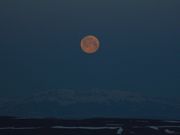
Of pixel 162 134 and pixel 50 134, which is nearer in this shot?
pixel 50 134

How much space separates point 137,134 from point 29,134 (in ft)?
28.0

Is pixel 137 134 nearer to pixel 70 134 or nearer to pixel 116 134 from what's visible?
pixel 116 134

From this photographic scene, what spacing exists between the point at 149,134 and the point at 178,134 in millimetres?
2343

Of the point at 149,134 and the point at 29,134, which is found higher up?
the point at 29,134

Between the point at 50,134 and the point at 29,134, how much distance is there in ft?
5.34

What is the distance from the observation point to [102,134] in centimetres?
3384

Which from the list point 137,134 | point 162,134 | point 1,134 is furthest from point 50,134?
point 162,134

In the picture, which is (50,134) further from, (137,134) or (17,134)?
(137,134)

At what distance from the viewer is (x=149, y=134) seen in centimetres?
3494

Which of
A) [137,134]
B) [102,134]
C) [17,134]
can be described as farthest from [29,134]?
[137,134]

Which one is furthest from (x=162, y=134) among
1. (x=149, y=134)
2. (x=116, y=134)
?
(x=116, y=134)

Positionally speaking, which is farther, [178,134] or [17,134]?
[178,134]

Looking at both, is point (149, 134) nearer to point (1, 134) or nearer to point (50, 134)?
point (50, 134)

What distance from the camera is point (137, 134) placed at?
34.4 meters
